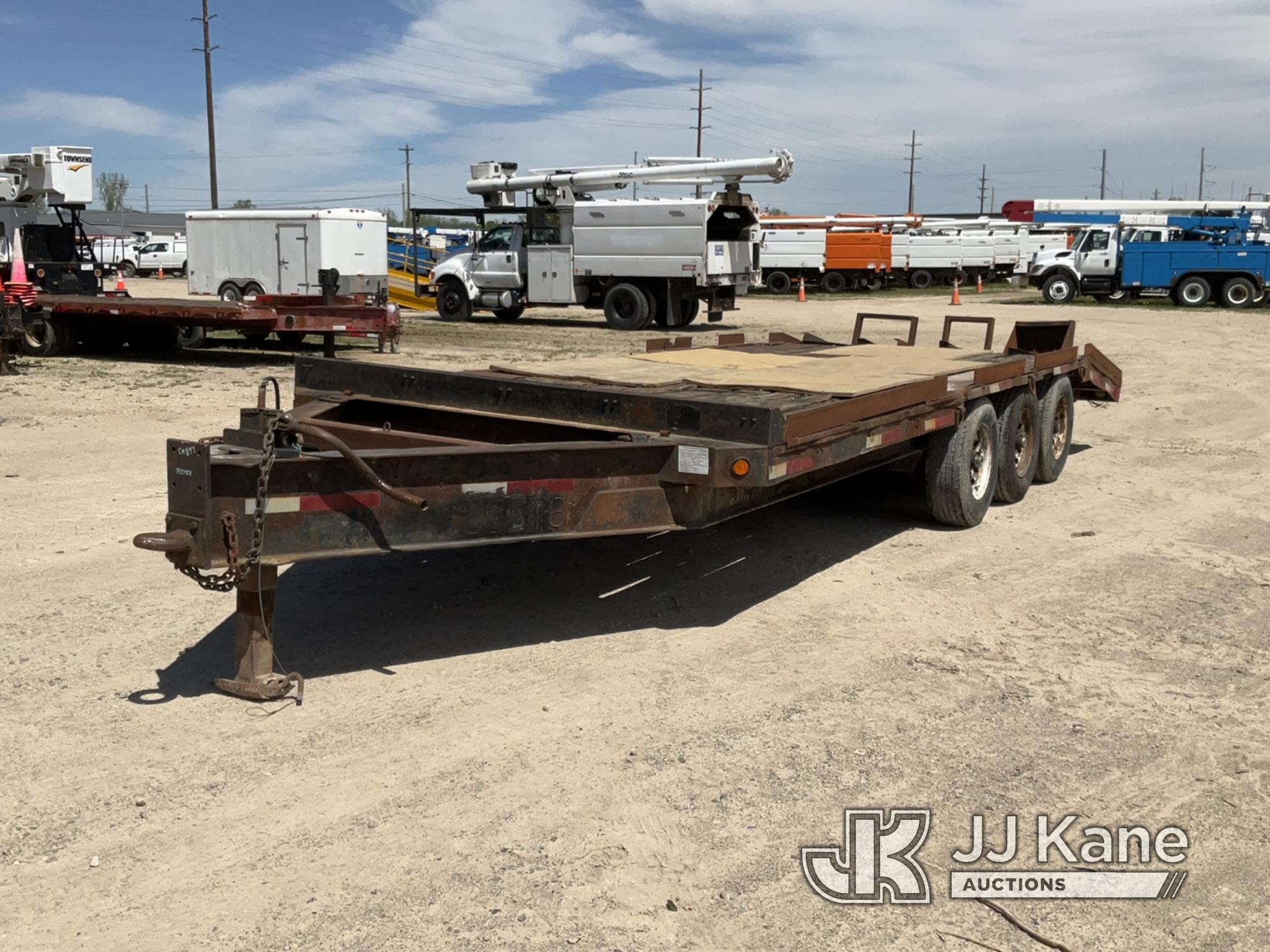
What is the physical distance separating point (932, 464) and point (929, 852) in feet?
13.3

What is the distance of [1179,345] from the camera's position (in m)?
21.2

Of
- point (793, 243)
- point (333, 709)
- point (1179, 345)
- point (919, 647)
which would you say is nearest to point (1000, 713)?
point (919, 647)

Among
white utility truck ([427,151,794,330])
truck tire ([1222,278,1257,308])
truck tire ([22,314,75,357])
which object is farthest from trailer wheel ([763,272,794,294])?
truck tire ([22,314,75,357])

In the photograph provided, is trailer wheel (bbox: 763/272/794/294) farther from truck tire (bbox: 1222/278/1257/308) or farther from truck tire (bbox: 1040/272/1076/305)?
truck tire (bbox: 1222/278/1257/308)

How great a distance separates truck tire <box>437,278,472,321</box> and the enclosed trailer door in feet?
11.5

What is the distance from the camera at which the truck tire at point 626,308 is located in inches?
961

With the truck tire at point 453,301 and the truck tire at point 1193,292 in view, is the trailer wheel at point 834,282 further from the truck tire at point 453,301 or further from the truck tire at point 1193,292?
the truck tire at point 453,301

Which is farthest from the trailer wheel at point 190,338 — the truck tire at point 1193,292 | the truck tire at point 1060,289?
the truck tire at point 1193,292

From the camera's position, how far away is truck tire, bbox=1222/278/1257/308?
103ft

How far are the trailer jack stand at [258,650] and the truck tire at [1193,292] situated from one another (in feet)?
104

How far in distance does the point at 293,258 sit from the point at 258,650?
2105cm

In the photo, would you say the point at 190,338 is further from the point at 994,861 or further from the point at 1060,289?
the point at 1060,289

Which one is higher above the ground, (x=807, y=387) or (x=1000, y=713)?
(x=807, y=387)

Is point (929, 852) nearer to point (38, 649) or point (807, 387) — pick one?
point (807, 387)
